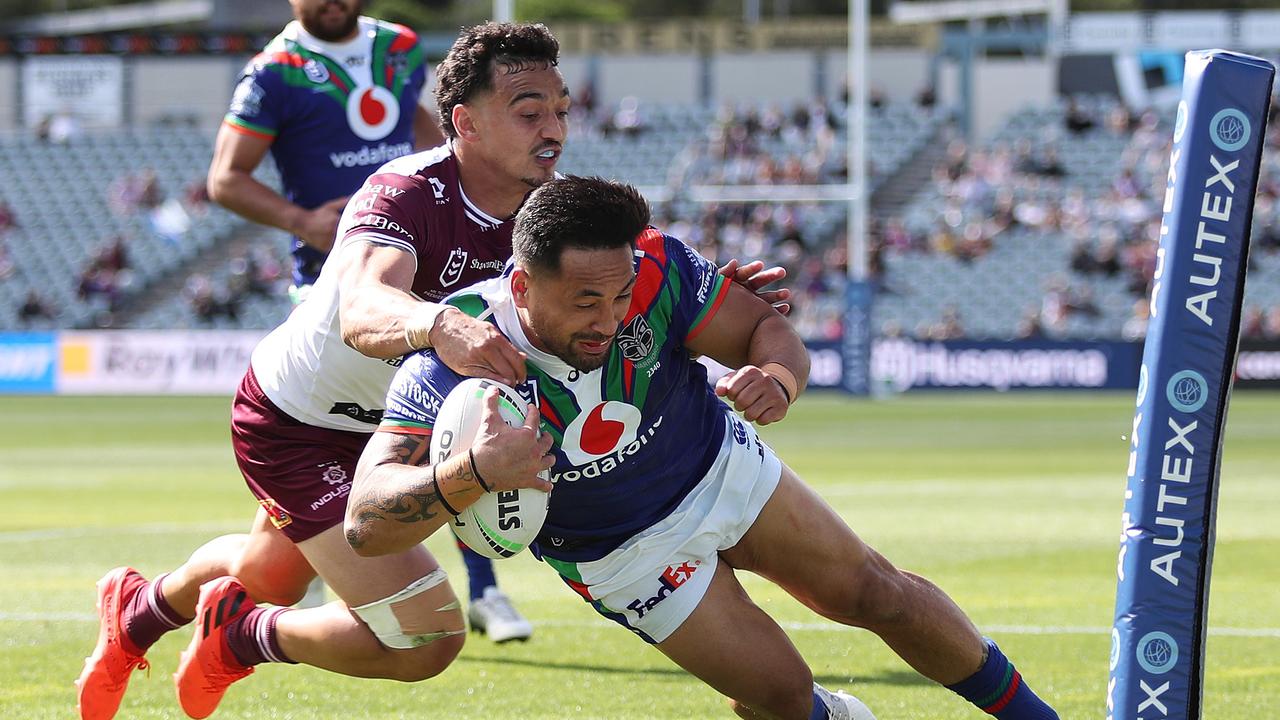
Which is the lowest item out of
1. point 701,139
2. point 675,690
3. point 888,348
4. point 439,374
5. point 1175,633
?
point 888,348

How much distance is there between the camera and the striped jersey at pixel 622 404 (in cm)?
436

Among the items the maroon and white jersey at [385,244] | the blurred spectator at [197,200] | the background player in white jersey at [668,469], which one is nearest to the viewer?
the background player in white jersey at [668,469]

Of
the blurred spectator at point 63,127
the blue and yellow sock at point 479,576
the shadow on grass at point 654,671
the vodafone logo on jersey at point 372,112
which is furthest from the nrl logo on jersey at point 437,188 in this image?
the blurred spectator at point 63,127

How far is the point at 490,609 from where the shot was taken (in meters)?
7.29

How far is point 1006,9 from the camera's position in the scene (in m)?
45.0

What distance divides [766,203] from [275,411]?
32.8m

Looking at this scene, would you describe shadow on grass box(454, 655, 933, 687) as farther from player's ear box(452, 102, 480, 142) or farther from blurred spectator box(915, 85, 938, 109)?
blurred spectator box(915, 85, 938, 109)

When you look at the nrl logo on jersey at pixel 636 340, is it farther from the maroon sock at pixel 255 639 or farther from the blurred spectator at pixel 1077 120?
the blurred spectator at pixel 1077 120

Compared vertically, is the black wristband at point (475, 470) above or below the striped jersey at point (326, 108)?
below

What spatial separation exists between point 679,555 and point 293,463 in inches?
54.6

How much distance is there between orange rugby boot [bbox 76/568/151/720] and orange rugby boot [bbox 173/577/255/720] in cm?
31

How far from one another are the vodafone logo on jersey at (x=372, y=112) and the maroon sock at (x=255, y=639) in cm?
246

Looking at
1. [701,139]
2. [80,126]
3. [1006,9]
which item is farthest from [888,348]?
[80,126]

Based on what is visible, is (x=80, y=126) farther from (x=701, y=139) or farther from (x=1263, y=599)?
(x=1263, y=599)
